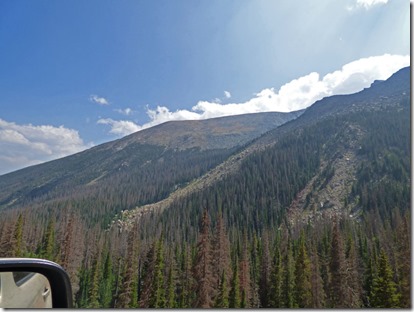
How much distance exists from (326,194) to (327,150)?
36903mm

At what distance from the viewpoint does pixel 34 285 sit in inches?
76.3

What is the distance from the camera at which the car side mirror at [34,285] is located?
71.9 inches

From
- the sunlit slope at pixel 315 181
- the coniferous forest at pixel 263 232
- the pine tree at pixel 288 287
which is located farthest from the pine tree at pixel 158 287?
the sunlit slope at pixel 315 181

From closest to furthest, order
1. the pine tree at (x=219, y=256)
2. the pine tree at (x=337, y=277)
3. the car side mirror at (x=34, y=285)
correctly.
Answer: the car side mirror at (x=34, y=285), the pine tree at (x=337, y=277), the pine tree at (x=219, y=256)

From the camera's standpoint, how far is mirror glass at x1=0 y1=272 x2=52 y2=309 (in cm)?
188

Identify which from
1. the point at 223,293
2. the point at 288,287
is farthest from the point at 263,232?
the point at 223,293

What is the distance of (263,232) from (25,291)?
265ft

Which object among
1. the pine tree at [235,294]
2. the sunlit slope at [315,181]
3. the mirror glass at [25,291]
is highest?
the sunlit slope at [315,181]

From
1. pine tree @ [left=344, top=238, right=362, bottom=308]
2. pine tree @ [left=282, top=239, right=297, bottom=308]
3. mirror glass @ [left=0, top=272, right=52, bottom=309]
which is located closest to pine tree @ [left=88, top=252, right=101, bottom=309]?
pine tree @ [left=282, top=239, right=297, bottom=308]

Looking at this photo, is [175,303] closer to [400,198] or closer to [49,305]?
[49,305]

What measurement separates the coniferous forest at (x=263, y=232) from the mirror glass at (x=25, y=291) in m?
4.09

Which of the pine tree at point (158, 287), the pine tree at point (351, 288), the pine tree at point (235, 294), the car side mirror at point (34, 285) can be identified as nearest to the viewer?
the car side mirror at point (34, 285)

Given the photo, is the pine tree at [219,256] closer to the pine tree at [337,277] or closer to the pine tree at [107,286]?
the pine tree at [337,277]

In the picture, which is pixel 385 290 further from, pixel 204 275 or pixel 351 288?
pixel 204 275
